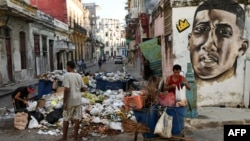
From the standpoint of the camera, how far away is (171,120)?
5.81 meters

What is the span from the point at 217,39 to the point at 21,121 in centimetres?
593

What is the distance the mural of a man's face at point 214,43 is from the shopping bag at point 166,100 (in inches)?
172

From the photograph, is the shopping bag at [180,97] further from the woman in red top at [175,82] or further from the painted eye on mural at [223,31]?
the painted eye on mural at [223,31]

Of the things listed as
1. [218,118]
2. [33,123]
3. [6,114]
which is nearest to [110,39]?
[6,114]

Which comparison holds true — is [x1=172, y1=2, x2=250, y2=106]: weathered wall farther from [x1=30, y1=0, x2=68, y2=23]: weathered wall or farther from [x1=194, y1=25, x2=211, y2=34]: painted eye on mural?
[x1=30, y1=0, x2=68, y2=23]: weathered wall

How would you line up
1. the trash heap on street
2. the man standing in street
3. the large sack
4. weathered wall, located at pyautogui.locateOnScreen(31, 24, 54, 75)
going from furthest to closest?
weathered wall, located at pyautogui.locateOnScreen(31, 24, 54, 75)
the large sack
the trash heap on street
the man standing in street

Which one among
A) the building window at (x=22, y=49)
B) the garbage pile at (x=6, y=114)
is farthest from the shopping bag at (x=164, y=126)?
the building window at (x=22, y=49)

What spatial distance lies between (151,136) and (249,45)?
5556mm

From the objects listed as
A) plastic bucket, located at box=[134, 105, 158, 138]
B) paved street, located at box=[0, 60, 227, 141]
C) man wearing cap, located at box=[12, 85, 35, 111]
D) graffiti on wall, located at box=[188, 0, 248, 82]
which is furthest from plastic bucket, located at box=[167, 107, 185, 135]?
graffiti on wall, located at box=[188, 0, 248, 82]

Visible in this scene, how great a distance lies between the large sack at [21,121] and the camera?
27.6 ft

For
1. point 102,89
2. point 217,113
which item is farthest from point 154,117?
point 102,89

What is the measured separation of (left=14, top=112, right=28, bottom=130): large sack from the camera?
8.42 metres

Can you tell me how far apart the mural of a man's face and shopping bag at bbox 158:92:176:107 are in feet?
14.3

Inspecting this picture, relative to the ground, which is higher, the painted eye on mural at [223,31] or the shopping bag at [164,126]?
the painted eye on mural at [223,31]
